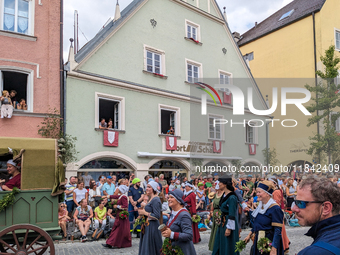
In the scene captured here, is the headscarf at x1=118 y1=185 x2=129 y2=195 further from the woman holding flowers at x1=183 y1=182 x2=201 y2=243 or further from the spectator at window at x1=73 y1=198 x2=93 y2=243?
the woman holding flowers at x1=183 y1=182 x2=201 y2=243

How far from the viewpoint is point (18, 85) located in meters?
15.4

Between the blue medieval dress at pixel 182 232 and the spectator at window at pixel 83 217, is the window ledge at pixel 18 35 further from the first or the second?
the blue medieval dress at pixel 182 232

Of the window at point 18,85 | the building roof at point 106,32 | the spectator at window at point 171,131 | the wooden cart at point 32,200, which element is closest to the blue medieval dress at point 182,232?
the wooden cart at point 32,200

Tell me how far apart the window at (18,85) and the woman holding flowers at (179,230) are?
11037mm

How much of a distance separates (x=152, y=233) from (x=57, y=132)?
30.9 feet

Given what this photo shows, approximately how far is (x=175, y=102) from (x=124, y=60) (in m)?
4.06

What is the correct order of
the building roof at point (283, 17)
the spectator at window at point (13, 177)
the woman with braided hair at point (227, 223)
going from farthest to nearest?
the building roof at point (283, 17)
the woman with braided hair at point (227, 223)
the spectator at window at point (13, 177)

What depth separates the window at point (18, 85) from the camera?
14.6m

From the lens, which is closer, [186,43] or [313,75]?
[186,43]

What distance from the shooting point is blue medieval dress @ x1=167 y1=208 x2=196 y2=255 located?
5.14 meters

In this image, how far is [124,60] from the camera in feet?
59.4

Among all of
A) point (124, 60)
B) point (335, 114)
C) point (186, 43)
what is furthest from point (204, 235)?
point (335, 114)

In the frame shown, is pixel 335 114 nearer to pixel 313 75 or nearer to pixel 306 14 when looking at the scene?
pixel 313 75

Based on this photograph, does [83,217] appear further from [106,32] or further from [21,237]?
[106,32]
